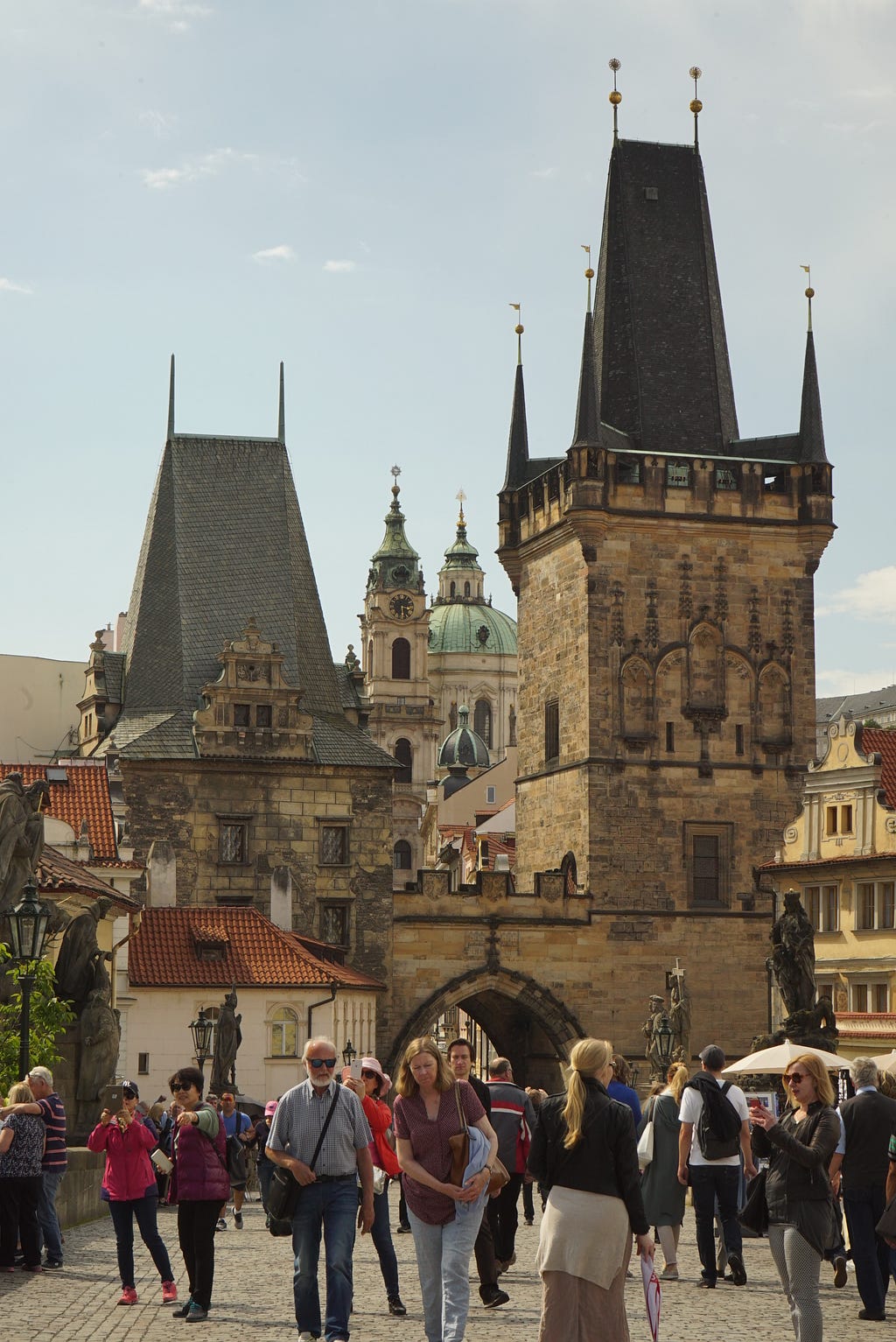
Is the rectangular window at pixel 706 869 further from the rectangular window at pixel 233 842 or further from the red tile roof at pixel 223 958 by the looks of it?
the rectangular window at pixel 233 842

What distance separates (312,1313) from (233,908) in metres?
32.8

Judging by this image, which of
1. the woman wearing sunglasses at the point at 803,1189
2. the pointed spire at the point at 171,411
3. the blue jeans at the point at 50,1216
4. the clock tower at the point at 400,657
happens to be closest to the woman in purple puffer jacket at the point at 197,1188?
the blue jeans at the point at 50,1216

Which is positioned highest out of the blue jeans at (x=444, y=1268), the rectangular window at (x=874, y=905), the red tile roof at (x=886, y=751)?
the red tile roof at (x=886, y=751)

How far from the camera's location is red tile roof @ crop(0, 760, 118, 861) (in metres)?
39.7

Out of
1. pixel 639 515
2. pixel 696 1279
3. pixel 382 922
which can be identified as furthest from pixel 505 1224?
pixel 639 515

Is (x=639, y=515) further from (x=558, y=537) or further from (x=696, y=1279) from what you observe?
(x=696, y=1279)

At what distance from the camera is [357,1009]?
43.4 m

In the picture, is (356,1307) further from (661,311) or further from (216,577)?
(661,311)

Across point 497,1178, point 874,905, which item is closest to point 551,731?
point 874,905

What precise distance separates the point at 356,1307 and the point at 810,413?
41232mm

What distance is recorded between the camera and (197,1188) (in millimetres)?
10914

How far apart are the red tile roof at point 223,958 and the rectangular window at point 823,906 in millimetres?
8632

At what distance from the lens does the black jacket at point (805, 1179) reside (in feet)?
30.9

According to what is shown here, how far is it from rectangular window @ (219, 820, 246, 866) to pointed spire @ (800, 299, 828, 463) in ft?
49.8
